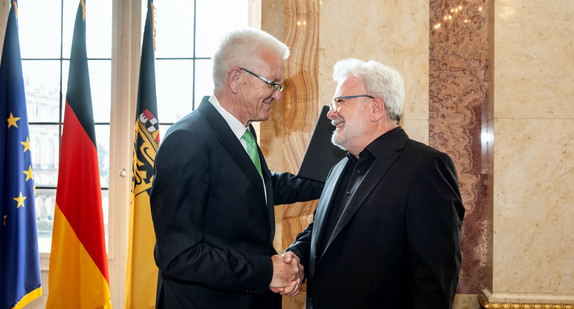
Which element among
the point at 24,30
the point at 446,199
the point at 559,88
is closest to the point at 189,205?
the point at 446,199

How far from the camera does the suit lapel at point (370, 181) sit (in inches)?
58.1

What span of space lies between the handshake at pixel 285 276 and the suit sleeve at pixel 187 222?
0.37ft

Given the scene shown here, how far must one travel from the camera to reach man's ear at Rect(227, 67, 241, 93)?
1.64 metres

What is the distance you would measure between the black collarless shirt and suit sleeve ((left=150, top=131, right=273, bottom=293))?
0.37 metres

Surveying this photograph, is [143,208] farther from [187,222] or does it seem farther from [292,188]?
[187,222]

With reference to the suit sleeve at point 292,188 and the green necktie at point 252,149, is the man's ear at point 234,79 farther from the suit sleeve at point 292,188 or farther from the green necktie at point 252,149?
the suit sleeve at point 292,188

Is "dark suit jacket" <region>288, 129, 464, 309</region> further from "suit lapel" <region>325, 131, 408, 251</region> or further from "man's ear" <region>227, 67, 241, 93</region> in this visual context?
"man's ear" <region>227, 67, 241, 93</region>

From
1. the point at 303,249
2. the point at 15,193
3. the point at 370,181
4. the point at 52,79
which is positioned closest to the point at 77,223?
the point at 15,193

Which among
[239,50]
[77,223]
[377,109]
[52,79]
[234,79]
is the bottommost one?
[77,223]

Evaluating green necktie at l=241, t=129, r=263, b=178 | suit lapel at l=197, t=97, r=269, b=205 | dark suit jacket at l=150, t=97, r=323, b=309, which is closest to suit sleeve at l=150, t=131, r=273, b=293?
dark suit jacket at l=150, t=97, r=323, b=309

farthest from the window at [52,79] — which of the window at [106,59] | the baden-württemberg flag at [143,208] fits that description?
the baden-württemberg flag at [143,208]

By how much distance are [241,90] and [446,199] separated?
2.91ft

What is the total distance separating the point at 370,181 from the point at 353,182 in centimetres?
15

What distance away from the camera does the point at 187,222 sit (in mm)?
1341
